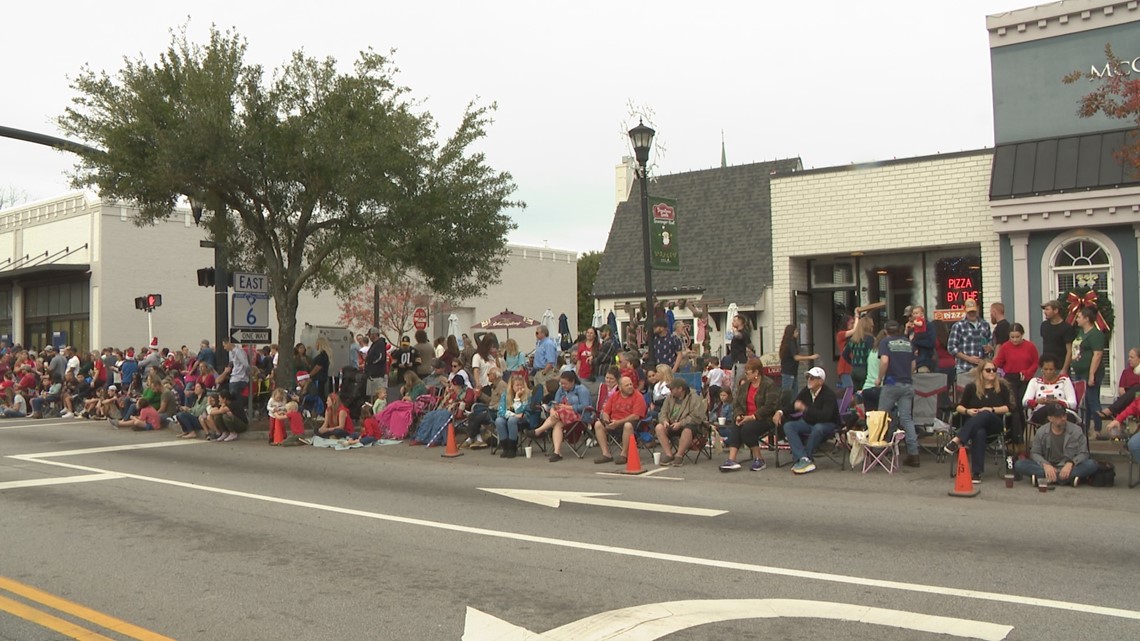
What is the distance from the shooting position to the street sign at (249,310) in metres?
17.9

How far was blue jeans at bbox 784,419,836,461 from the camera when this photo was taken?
12.2m

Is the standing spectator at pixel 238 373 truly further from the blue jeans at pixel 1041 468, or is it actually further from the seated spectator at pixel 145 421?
the blue jeans at pixel 1041 468

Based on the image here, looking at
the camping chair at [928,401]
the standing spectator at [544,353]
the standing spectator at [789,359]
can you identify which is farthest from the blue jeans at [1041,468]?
the standing spectator at [544,353]

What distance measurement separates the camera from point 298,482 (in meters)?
12.2

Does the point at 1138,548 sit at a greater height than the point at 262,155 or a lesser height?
lesser

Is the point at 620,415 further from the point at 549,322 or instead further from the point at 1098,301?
the point at 549,322

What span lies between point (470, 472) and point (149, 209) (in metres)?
9.93

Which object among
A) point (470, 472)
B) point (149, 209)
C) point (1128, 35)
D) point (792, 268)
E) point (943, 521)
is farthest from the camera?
point (792, 268)

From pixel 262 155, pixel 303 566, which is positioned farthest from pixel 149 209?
pixel 303 566

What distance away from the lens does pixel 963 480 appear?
1037 centimetres

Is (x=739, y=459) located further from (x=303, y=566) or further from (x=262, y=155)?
(x=262, y=155)

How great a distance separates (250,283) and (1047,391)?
13618 mm

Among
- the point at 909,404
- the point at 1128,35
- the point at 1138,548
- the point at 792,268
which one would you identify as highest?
the point at 1128,35

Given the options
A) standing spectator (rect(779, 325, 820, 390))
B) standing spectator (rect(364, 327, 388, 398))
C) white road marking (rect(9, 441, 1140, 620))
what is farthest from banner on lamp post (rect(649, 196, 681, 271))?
white road marking (rect(9, 441, 1140, 620))
